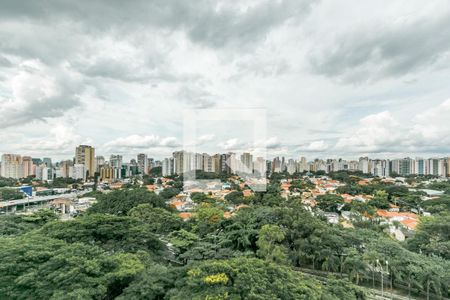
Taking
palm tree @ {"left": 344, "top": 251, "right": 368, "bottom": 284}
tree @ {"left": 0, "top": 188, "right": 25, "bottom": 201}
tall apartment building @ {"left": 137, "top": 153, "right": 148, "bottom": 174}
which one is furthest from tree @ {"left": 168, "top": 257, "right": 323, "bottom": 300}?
tall apartment building @ {"left": 137, "top": 153, "right": 148, "bottom": 174}

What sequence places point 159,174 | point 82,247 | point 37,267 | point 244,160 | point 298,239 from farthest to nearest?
1. point 159,174
2. point 244,160
3. point 298,239
4. point 82,247
5. point 37,267

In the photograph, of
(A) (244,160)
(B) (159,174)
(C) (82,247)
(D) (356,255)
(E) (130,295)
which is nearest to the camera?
(E) (130,295)

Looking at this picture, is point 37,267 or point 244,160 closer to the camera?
point 37,267

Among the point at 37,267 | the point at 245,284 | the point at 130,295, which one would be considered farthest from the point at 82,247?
the point at 245,284

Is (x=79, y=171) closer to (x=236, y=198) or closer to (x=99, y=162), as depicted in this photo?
(x=99, y=162)

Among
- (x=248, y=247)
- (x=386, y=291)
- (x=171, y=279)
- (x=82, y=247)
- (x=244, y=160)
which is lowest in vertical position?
(x=386, y=291)

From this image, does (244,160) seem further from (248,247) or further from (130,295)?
(130,295)
